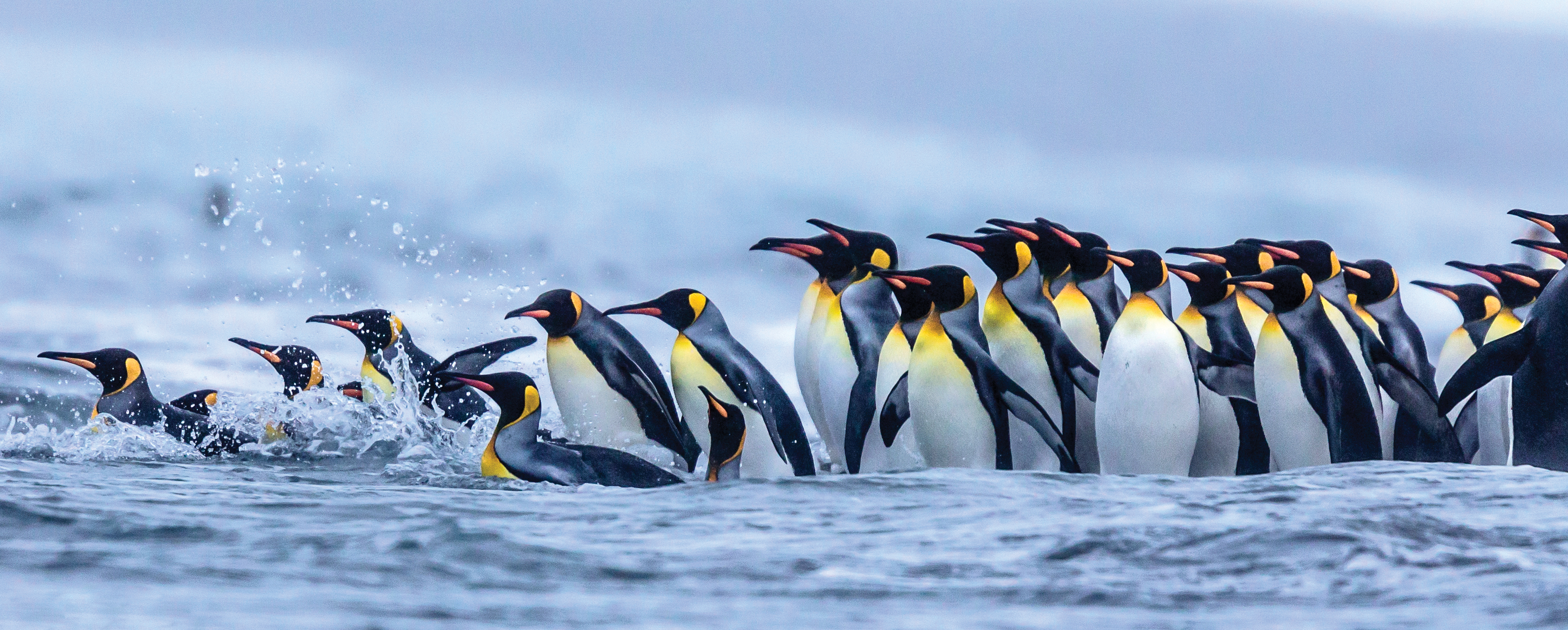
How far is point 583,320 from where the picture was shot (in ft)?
19.6

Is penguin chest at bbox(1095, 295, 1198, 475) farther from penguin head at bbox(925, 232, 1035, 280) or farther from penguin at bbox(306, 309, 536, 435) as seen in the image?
penguin at bbox(306, 309, 536, 435)

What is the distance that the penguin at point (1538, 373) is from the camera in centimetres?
482

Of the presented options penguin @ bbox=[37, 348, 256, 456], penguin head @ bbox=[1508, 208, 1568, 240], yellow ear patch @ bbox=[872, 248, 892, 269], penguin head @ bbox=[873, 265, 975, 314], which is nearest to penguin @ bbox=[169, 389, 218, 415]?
penguin @ bbox=[37, 348, 256, 456]

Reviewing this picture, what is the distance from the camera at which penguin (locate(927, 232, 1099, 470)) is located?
5.22 metres

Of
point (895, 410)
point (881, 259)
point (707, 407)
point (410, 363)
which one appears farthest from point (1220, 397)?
point (410, 363)

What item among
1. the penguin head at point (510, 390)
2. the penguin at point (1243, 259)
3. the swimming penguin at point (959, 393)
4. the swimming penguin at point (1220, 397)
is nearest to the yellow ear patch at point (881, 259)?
the swimming penguin at point (959, 393)

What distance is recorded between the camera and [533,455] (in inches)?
179

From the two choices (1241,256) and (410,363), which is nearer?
(1241,256)

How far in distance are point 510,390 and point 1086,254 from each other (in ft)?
7.92

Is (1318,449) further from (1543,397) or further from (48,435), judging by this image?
(48,435)

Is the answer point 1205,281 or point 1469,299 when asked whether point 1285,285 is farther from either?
point 1469,299

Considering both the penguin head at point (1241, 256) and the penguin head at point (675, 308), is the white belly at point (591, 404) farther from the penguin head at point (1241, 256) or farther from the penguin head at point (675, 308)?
the penguin head at point (1241, 256)

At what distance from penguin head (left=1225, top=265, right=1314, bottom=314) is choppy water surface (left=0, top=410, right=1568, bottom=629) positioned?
2.92 feet

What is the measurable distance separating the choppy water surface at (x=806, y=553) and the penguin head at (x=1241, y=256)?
1598 mm
